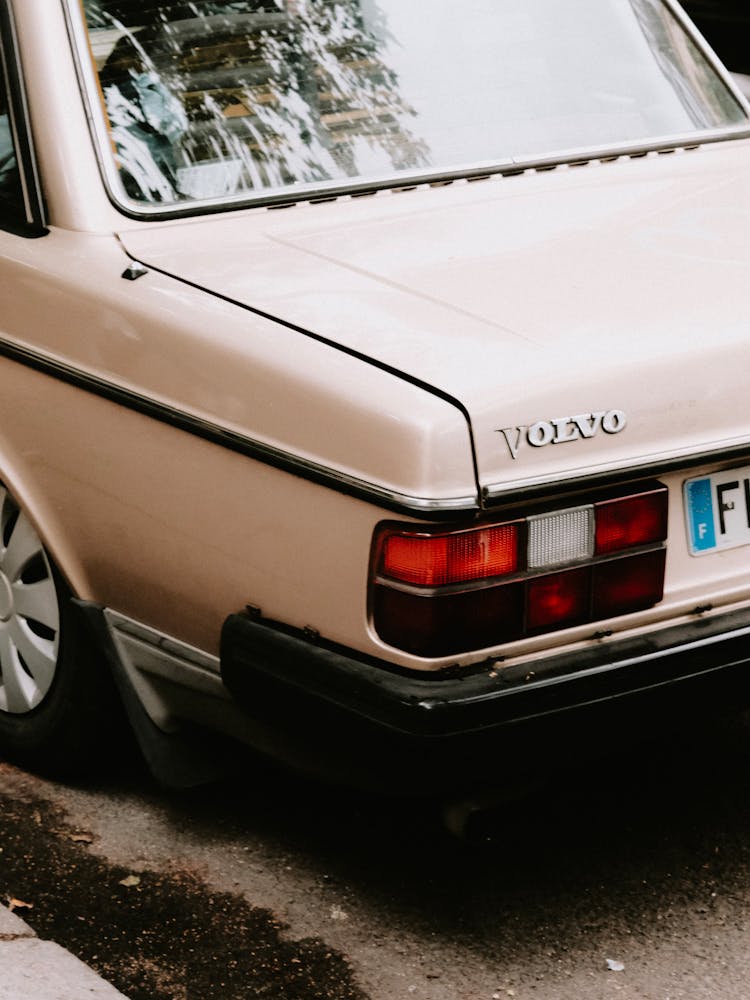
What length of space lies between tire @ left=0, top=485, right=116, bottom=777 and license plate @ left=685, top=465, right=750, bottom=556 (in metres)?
1.32

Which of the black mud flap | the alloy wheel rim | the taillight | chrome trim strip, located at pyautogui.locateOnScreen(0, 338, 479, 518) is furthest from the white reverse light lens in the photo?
the alloy wheel rim

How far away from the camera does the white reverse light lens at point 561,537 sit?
8.33 feet

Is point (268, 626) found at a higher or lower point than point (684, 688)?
higher

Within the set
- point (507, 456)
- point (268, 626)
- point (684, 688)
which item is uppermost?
point (507, 456)

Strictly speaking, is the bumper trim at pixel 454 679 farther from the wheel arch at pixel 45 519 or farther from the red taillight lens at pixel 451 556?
the wheel arch at pixel 45 519

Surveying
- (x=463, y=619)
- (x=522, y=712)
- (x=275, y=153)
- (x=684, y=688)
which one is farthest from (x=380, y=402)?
(x=275, y=153)

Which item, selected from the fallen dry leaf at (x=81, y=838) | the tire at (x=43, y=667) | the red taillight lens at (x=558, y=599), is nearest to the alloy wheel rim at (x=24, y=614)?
the tire at (x=43, y=667)

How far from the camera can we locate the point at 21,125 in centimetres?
319

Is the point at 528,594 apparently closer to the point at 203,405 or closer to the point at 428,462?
the point at 428,462

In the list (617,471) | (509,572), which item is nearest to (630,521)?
(617,471)

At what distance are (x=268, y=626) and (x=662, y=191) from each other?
144cm

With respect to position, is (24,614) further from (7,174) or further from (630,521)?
(630,521)

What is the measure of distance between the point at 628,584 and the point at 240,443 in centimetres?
72

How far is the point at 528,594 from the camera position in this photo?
8.38ft
